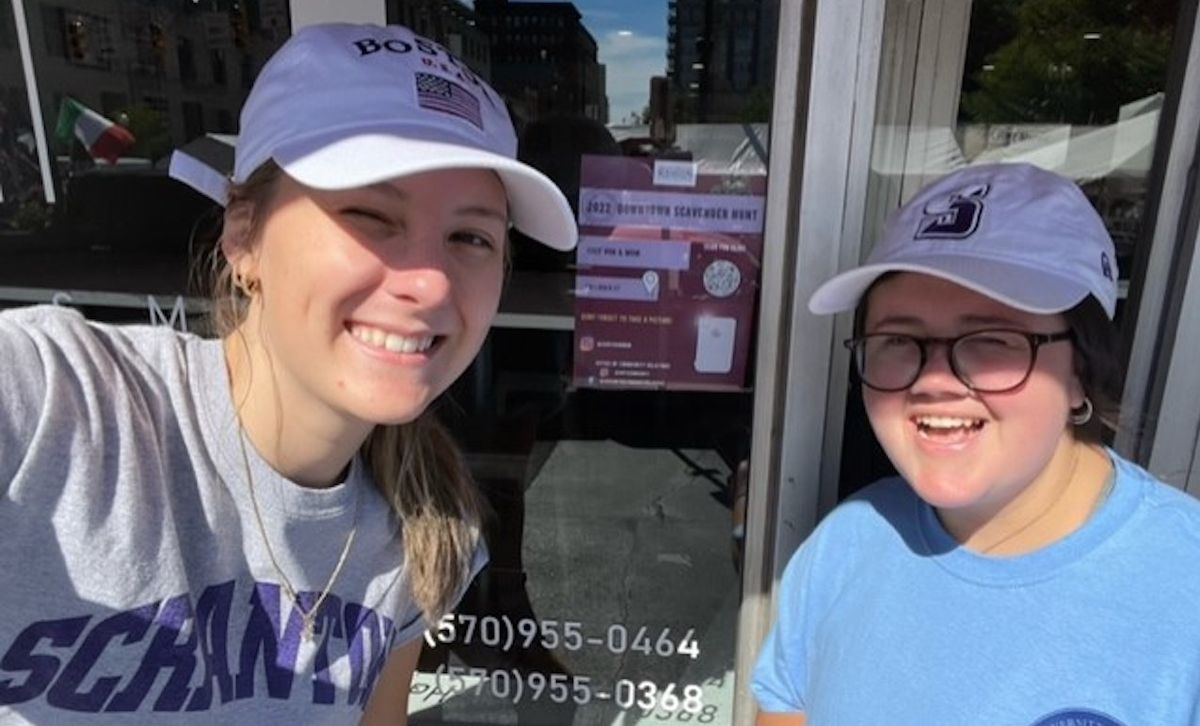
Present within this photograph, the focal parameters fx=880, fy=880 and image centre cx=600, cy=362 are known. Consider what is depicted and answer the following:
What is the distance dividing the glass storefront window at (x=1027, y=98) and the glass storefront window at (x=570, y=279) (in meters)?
0.24

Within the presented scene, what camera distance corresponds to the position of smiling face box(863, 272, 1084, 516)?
1.02 meters

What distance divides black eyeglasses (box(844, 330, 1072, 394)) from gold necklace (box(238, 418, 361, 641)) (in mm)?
727

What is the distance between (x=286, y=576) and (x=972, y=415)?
87cm

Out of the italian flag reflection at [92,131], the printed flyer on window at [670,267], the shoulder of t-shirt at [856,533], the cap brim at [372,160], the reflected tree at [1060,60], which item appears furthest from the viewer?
the italian flag reflection at [92,131]

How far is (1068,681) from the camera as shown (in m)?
1.01

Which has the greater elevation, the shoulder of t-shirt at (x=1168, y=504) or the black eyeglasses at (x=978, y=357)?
the black eyeglasses at (x=978, y=357)

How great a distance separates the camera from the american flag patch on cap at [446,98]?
942 mm

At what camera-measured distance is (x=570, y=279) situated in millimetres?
1859

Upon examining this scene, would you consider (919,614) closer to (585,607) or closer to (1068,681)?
(1068,681)

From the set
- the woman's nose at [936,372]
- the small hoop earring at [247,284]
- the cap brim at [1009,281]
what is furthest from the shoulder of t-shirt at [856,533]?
the small hoop earring at [247,284]

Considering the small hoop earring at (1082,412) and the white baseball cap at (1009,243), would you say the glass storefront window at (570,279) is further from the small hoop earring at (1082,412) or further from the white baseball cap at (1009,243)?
the small hoop earring at (1082,412)

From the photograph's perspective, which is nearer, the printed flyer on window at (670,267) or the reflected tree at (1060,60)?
the reflected tree at (1060,60)

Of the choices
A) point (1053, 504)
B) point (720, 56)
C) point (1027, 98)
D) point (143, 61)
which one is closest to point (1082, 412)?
point (1053, 504)

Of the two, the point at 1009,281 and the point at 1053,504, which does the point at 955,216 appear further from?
the point at 1053,504
